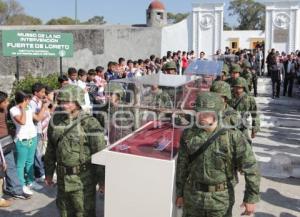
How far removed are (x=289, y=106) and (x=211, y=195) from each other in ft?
36.8

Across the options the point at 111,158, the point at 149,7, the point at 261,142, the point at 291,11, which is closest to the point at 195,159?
the point at 111,158

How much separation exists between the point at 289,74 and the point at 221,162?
1224 centimetres

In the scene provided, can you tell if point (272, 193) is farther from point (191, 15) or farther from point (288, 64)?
point (191, 15)

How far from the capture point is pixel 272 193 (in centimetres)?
614

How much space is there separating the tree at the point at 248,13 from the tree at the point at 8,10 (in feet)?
96.3

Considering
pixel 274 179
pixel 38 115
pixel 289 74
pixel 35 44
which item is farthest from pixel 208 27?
pixel 38 115

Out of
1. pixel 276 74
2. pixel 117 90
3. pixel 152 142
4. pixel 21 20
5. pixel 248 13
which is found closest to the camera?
pixel 152 142

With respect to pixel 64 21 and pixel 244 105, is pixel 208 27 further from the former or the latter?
pixel 64 21

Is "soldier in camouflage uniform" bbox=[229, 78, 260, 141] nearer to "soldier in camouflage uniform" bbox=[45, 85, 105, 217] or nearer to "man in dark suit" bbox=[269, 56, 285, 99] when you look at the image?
"soldier in camouflage uniform" bbox=[45, 85, 105, 217]

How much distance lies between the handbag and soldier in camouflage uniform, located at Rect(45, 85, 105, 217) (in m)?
1.49

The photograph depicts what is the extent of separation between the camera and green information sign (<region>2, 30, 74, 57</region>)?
12102 millimetres

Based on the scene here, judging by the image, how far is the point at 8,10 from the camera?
173 feet

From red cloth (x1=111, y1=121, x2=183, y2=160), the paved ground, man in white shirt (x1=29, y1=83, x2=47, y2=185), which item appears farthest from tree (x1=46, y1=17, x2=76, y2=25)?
red cloth (x1=111, y1=121, x2=183, y2=160)

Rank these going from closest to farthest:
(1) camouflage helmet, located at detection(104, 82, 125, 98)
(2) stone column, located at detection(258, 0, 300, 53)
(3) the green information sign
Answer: (1) camouflage helmet, located at detection(104, 82, 125, 98), (3) the green information sign, (2) stone column, located at detection(258, 0, 300, 53)
